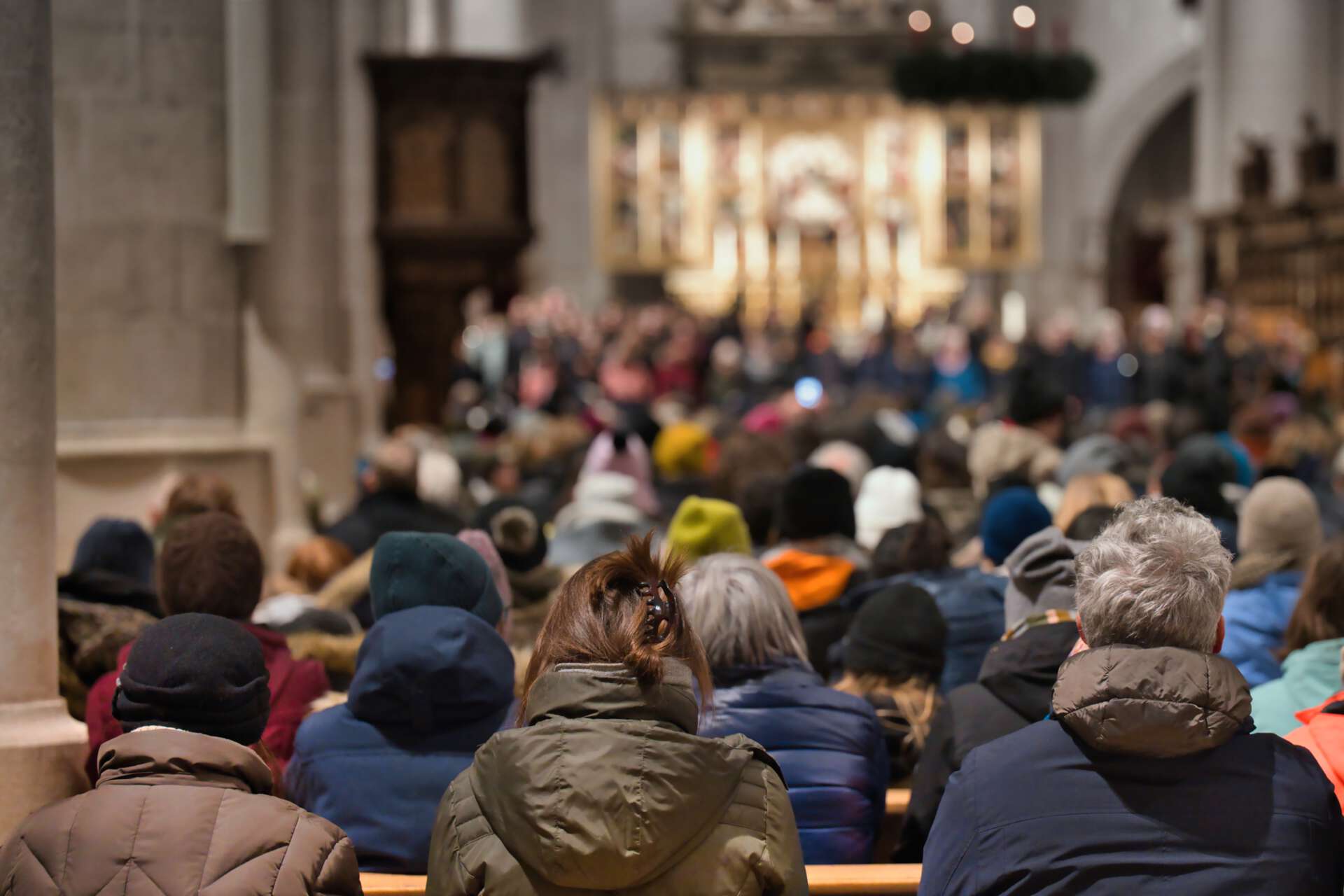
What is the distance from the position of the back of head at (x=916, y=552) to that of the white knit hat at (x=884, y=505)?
4.90 feet

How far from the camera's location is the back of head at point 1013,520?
195 inches

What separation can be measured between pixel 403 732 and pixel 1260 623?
238 centimetres

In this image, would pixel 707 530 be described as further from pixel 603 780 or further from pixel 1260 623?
pixel 603 780

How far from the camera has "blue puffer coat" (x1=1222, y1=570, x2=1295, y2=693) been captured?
4.59m

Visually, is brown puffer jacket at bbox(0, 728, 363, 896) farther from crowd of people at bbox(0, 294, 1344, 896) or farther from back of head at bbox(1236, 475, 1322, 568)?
back of head at bbox(1236, 475, 1322, 568)

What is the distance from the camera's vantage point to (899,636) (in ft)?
13.9

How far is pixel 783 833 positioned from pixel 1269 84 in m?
21.7

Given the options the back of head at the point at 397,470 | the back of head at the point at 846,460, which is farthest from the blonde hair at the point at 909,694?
the back of head at the point at 846,460

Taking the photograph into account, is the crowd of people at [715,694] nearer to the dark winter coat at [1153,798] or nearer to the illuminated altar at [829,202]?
the dark winter coat at [1153,798]

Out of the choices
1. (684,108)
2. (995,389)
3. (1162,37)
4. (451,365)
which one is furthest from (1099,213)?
(451,365)

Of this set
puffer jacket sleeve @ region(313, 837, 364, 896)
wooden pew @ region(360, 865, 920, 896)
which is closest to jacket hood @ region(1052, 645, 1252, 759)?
wooden pew @ region(360, 865, 920, 896)

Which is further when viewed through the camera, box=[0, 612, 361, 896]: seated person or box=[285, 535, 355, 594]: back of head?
box=[285, 535, 355, 594]: back of head

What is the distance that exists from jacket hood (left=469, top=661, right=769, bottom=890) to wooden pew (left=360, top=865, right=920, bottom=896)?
87 centimetres

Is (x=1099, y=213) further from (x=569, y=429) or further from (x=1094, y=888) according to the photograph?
(x=1094, y=888)
